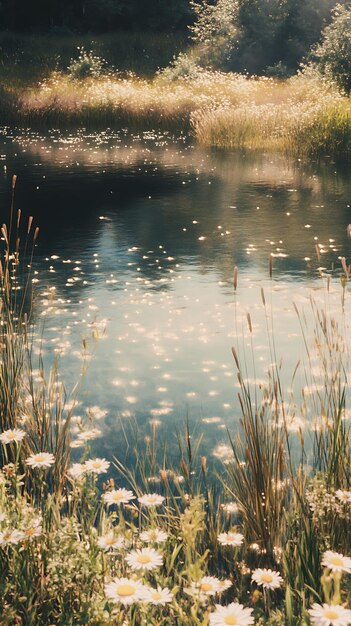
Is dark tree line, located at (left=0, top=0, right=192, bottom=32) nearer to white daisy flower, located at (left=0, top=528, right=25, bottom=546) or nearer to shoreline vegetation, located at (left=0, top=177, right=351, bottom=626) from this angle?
shoreline vegetation, located at (left=0, top=177, right=351, bottom=626)

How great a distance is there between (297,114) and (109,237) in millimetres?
7076

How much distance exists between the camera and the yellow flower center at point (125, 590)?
1.89 meters

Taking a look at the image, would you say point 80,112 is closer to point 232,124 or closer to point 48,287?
point 232,124

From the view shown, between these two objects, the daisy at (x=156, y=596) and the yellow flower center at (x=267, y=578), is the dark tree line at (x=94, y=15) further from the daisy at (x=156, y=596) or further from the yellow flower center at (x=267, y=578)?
the daisy at (x=156, y=596)

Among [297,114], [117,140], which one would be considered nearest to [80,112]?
[117,140]

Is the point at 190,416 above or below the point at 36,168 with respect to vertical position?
below

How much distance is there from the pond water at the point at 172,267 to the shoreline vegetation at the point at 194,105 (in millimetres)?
807

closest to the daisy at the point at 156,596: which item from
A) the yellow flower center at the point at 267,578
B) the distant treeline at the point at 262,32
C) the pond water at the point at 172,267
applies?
the yellow flower center at the point at 267,578

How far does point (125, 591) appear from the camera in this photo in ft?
6.25

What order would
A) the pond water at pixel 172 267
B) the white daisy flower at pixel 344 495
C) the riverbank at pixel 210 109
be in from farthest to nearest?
the riverbank at pixel 210 109 < the pond water at pixel 172 267 < the white daisy flower at pixel 344 495

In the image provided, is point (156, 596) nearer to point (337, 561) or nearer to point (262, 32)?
point (337, 561)

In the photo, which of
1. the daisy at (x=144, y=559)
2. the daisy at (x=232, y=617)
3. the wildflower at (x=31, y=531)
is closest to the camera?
the daisy at (x=232, y=617)

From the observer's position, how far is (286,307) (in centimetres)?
663

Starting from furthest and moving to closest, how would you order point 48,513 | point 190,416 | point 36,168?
point 36,168 → point 190,416 → point 48,513
